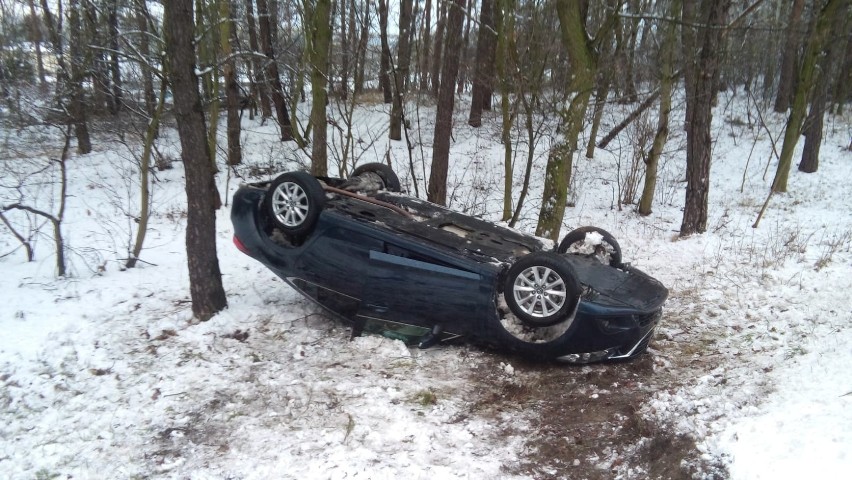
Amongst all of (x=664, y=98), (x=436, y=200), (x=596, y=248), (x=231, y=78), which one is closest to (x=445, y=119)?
(x=436, y=200)

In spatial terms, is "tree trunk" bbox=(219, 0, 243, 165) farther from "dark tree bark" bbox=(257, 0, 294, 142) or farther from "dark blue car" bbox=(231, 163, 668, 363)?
"dark blue car" bbox=(231, 163, 668, 363)

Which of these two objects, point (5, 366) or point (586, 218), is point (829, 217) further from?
point (5, 366)

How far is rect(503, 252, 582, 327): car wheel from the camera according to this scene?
4.43 metres

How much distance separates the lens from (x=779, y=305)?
5820 millimetres

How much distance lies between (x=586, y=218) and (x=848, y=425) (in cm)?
843

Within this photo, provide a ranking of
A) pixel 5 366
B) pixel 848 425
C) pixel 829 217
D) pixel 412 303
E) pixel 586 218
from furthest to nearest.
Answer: pixel 586 218 → pixel 829 217 → pixel 412 303 → pixel 5 366 → pixel 848 425

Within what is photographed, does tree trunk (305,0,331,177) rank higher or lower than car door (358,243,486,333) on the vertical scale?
higher

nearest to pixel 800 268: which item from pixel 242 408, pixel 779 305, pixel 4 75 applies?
pixel 779 305

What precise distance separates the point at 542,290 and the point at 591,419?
3.46 ft

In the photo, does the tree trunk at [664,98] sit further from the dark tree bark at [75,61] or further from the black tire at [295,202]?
the dark tree bark at [75,61]

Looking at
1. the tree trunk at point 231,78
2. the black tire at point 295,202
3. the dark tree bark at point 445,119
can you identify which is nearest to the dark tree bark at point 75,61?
the tree trunk at point 231,78

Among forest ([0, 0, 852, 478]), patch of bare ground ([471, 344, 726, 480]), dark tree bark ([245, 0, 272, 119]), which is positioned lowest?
patch of bare ground ([471, 344, 726, 480])

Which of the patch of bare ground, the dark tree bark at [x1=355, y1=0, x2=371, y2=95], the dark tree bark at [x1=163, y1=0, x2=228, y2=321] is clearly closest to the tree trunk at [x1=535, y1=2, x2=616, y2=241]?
the patch of bare ground

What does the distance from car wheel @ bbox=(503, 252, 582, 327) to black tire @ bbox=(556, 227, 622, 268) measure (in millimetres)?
1051
